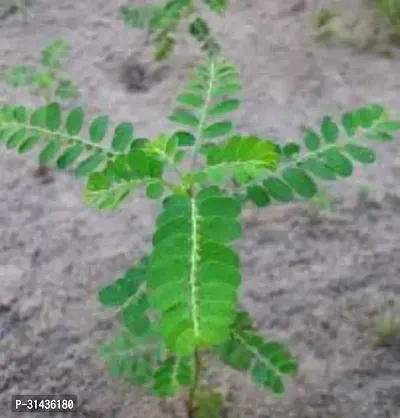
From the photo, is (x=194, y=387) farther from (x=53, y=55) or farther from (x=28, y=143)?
(x=53, y=55)

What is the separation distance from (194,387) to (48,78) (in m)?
0.99

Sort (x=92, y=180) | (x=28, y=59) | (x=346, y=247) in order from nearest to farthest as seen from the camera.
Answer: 1. (x=92, y=180)
2. (x=346, y=247)
3. (x=28, y=59)

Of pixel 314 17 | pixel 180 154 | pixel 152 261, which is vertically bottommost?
pixel 152 261

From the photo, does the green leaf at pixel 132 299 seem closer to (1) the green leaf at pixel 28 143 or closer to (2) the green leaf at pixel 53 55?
(1) the green leaf at pixel 28 143

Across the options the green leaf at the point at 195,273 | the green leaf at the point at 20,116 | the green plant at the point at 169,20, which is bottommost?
the green leaf at the point at 195,273

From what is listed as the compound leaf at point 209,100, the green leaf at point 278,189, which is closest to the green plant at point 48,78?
the compound leaf at point 209,100

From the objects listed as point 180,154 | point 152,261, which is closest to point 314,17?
point 180,154

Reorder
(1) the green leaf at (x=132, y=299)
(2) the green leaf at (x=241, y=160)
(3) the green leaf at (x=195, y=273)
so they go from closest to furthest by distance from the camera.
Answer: (3) the green leaf at (x=195, y=273) < (2) the green leaf at (x=241, y=160) < (1) the green leaf at (x=132, y=299)

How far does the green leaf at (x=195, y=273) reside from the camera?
1.24 m

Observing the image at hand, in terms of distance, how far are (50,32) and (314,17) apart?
0.78m

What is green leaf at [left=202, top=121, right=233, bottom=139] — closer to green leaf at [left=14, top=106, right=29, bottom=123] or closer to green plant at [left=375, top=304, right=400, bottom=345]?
green leaf at [left=14, top=106, right=29, bottom=123]

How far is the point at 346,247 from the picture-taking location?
82.5 inches

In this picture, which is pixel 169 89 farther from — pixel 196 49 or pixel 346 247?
pixel 346 247

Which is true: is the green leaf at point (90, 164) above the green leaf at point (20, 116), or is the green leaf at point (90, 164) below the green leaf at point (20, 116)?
below
